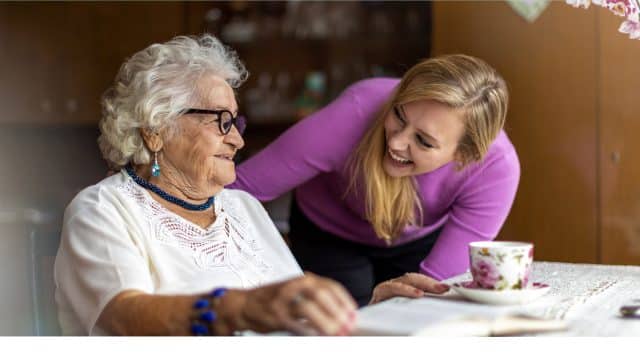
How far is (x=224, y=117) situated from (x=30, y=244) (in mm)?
548

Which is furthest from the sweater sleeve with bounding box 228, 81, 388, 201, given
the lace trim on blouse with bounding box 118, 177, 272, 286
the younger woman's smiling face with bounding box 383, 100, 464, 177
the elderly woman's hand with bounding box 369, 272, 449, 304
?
the elderly woman's hand with bounding box 369, 272, 449, 304

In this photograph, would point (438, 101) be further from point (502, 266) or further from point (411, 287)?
point (502, 266)

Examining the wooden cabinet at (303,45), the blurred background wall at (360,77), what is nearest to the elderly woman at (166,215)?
the blurred background wall at (360,77)

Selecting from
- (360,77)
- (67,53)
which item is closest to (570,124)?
(360,77)

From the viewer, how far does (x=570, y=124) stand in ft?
10.8

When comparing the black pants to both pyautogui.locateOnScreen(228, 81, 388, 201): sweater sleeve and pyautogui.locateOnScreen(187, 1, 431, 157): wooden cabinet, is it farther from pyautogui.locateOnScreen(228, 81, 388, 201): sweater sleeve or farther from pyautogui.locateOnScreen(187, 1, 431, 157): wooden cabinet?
pyautogui.locateOnScreen(187, 1, 431, 157): wooden cabinet

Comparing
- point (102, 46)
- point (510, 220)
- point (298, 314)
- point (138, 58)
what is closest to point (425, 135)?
point (138, 58)

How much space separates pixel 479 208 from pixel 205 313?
1.08 metres

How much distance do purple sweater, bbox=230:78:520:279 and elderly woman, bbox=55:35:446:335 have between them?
0.88 feet

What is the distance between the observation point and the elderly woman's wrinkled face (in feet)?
4.54

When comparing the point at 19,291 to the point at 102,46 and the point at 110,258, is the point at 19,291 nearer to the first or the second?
the point at 110,258

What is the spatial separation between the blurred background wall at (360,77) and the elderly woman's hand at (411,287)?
190 cm

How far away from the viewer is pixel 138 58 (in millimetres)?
1419
